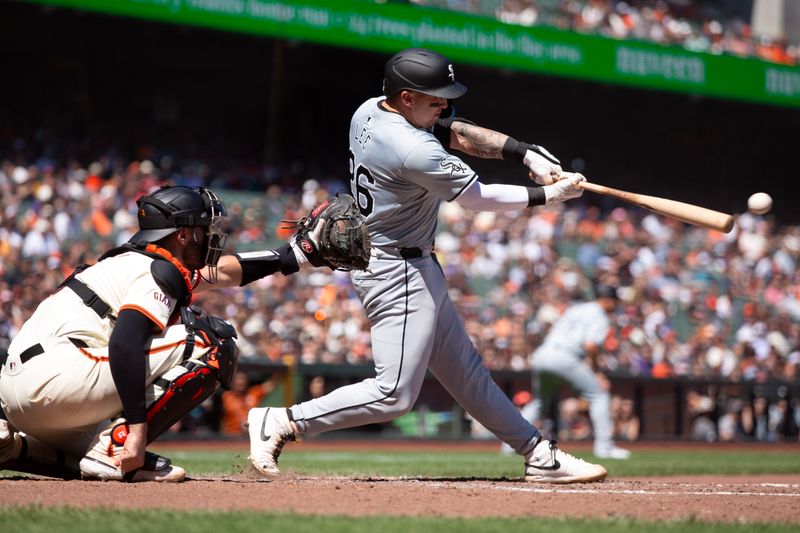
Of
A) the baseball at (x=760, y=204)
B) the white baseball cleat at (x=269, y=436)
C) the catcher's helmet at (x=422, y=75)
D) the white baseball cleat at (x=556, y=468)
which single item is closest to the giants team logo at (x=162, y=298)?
the white baseball cleat at (x=269, y=436)

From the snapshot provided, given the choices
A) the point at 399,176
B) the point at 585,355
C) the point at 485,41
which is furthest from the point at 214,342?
the point at 485,41

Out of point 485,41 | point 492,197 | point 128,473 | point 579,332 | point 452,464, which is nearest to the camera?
point 128,473

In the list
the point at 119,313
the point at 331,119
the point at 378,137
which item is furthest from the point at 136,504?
the point at 331,119

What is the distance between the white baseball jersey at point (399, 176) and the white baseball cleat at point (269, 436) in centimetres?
93

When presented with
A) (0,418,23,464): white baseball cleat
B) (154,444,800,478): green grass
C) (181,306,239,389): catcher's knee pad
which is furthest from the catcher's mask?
(154,444,800,478): green grass

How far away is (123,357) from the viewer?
433 centimetres

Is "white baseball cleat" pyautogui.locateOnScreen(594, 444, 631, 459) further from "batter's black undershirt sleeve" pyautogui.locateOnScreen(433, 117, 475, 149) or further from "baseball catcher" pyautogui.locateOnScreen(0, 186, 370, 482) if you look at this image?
"baseball catcher" pyautogui.locateOnScreen(0, 186, 370, 482)

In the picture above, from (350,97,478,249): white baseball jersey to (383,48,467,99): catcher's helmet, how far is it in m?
0.16

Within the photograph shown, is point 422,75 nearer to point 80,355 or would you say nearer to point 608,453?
point 80,355

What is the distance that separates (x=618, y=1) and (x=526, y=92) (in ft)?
8.71

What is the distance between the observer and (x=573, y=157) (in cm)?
2322

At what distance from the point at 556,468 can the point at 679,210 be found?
55.4 inches

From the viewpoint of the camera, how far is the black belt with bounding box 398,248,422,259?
514 cm

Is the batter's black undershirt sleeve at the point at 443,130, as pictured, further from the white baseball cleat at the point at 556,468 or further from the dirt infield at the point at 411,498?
the dirt infield at the point at 411,498
